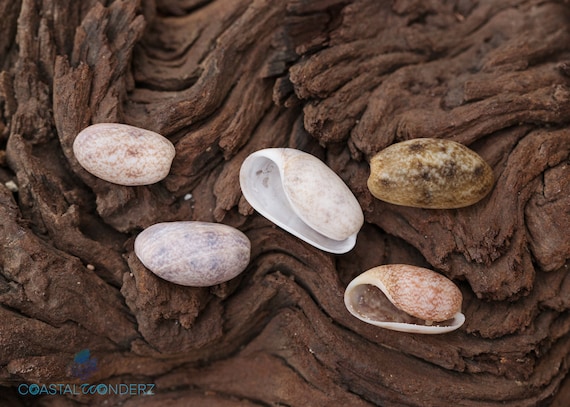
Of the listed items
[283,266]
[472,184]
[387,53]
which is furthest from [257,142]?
[472,184]

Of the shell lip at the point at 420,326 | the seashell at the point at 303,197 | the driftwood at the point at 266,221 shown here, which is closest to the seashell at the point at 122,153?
the driftwood at the point at 266,221

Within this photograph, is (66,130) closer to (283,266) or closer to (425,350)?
(283,266)

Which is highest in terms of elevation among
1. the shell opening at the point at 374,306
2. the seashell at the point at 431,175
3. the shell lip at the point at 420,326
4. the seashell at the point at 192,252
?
the seashell at the point at 431,175

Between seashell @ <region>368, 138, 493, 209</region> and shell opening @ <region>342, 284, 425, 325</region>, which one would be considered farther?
shell opening @ <region>342, 284, 425, 325</region>
